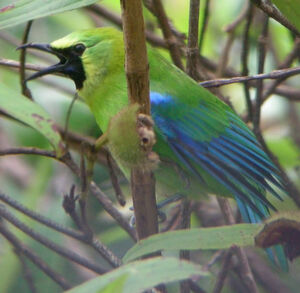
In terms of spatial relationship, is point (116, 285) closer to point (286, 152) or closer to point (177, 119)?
point (177, 119)

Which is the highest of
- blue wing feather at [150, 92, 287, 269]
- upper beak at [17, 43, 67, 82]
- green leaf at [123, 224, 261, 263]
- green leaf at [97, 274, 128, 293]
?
green leaf at [97, 274, 128, 293]

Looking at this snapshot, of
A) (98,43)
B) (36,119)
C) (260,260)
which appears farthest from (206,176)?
(36,119)

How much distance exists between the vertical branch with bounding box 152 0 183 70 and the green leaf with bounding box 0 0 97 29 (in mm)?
880

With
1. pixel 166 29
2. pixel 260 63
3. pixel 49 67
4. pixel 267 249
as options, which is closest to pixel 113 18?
pixel 166 29

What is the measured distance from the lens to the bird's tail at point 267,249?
2.41 m

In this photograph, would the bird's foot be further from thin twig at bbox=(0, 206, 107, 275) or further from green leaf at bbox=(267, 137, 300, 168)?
green leaf at bbox=(267, 137, 300, 168)

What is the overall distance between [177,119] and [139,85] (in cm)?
103

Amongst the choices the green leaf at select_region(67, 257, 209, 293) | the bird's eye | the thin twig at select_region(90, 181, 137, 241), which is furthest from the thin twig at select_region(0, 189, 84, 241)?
the green leaf at select_region(67, 257, 209, 293)

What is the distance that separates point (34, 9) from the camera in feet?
5.57

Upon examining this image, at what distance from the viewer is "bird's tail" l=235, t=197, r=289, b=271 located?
2406mm

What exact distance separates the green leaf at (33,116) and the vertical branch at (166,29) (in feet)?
2.81

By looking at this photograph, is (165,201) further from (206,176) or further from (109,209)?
(109,209)

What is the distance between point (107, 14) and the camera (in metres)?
3.23

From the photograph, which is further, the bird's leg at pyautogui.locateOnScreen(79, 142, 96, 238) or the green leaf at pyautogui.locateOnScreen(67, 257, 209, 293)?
the bird's leg at pyautogui.locateOnScreen(79, 142, 96, 238)
